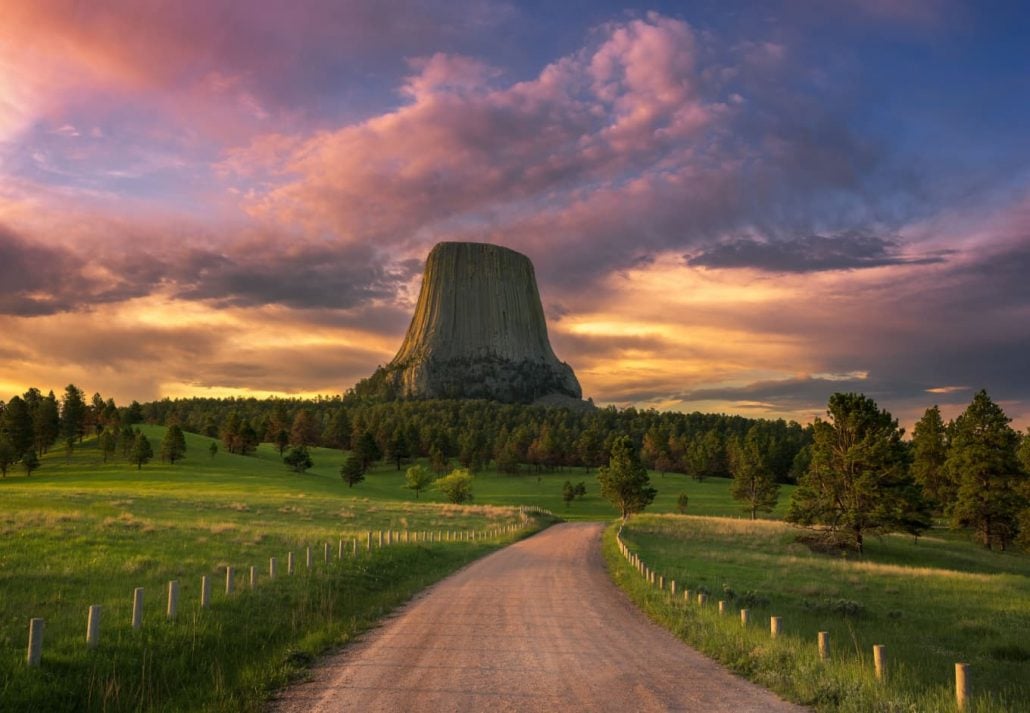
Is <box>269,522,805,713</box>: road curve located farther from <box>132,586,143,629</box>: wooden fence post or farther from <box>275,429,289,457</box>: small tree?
<box>275,429,289,457</box>: small tree

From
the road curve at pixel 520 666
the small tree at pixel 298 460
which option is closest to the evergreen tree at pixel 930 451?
the road curve at pixel 520 666

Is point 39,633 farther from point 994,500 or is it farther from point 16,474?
point 16,474

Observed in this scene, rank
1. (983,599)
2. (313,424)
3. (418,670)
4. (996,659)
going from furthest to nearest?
(313,424)
(983,599)
(996,659)
(418,670)

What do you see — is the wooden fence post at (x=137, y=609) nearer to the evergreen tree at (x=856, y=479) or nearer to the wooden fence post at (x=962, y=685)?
the wooden fence post at (x=962, y=685)

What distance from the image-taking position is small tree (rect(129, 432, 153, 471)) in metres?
96.2

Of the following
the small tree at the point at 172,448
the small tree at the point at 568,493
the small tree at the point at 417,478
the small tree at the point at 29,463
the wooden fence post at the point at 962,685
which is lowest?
the small tree at the point at 568,493

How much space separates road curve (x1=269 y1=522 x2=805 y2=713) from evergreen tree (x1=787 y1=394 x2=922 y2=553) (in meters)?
35.7

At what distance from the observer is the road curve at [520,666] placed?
9.20 m

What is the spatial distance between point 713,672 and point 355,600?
415 inches

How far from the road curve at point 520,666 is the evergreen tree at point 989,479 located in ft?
162

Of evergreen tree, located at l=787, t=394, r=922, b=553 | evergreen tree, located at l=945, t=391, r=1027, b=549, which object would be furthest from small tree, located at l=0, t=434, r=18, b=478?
evergreen tree, located at l=945, t=391, r=1027, b=549

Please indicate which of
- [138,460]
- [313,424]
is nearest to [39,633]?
[138,460]

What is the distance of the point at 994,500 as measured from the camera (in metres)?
54.7

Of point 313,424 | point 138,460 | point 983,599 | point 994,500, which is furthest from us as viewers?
point 313,424
